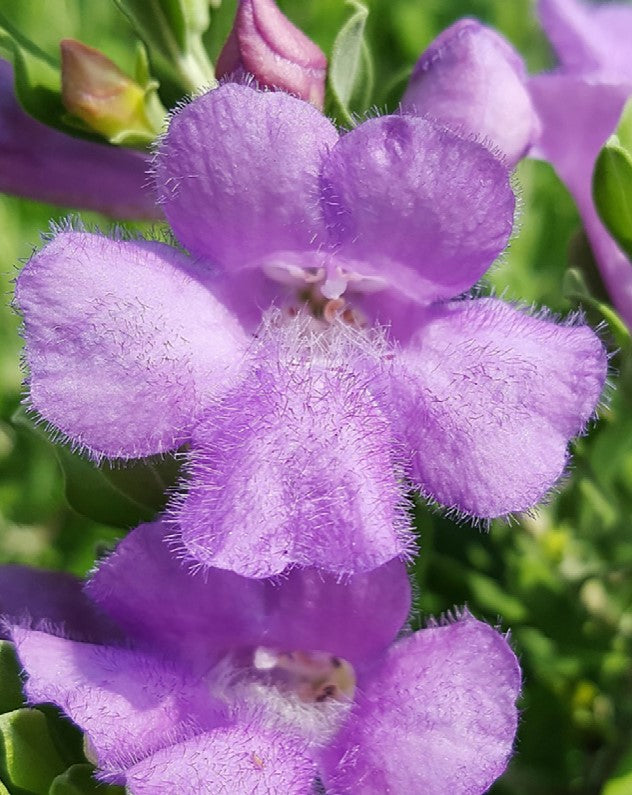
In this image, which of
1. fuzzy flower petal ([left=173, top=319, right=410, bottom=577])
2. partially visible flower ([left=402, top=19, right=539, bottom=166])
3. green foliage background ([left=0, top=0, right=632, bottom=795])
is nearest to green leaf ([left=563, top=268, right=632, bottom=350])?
green foliage background ([left=0, top=0, right=632, bottom=795])

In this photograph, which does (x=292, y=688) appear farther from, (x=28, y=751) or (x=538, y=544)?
(x=538, y=544)

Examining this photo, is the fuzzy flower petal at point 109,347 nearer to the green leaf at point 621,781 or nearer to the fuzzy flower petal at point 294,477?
the fuzzy flower petal at point 294,477

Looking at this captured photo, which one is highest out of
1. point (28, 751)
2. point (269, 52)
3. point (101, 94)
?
point (269, 52)

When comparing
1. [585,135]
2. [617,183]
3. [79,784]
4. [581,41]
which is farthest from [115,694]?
[581,41]

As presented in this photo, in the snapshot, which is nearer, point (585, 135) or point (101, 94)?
point (101, 94)

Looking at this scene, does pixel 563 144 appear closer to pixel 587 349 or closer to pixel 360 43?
pixel 360 43

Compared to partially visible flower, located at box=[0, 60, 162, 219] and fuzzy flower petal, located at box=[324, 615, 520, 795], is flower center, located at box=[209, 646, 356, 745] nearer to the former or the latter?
fuzzy flower petal, located at box=[324, 615, 520, 795]
